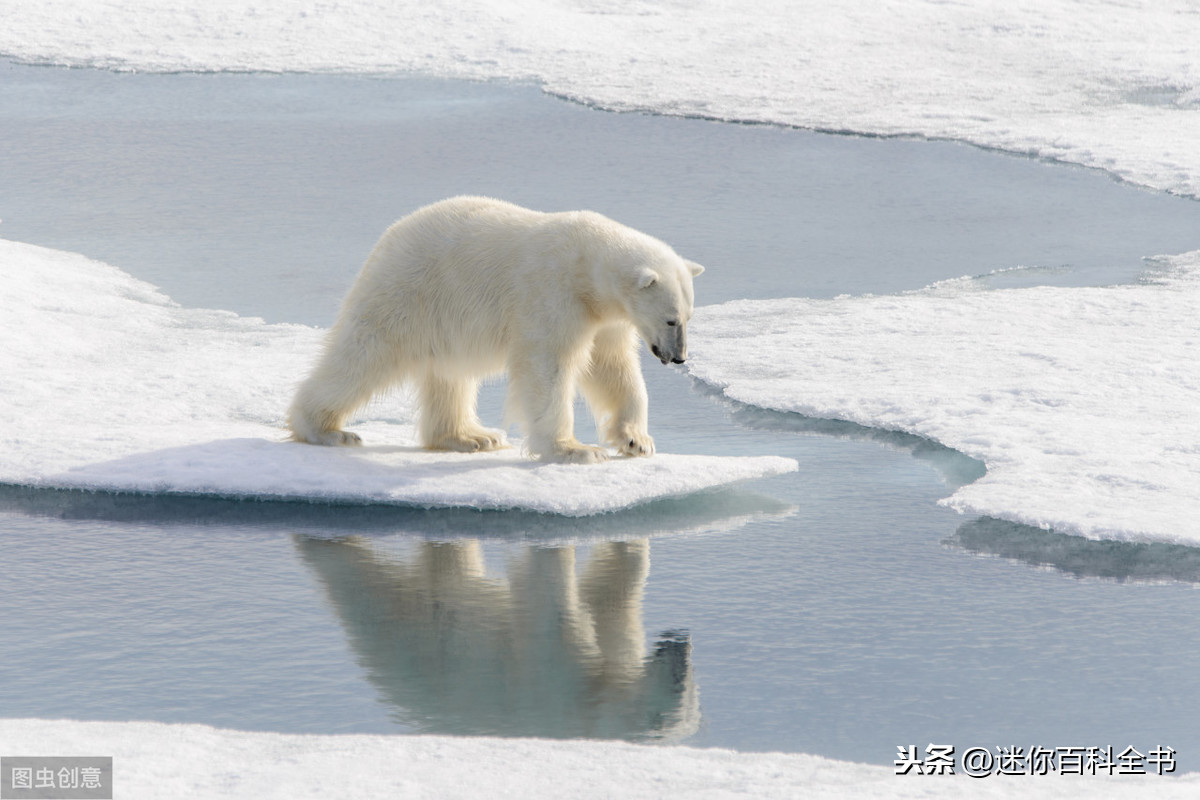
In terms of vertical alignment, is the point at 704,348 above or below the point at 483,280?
below

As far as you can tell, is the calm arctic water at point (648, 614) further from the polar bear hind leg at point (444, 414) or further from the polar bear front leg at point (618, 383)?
the polar bear hind leg at point (444, 414)

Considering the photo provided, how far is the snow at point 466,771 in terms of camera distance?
2.86 m

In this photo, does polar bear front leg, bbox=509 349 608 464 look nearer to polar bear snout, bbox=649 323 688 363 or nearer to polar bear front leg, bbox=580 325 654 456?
polar bear front leg, bbox=580 325 654 456

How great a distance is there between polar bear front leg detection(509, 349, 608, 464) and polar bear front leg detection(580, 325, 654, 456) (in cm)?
15

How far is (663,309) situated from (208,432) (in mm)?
1734

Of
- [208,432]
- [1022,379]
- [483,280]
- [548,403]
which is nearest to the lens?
[548,403]

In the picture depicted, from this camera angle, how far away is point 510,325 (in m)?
4.78

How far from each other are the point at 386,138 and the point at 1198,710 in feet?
28.1

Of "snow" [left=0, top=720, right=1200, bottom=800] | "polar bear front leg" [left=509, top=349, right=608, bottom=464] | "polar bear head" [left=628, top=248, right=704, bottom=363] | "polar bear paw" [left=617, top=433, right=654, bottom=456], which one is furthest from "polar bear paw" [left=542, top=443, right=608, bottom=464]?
"snow" [left=0, top=720, right=1200, bottom=800]

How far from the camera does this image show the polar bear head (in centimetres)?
455

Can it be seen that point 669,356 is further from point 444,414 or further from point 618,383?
point 444,414

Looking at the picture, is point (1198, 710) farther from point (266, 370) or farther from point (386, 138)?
point (386, 138)

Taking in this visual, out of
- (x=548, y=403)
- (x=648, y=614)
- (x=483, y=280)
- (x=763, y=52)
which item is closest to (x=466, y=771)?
(x=648, y=614)

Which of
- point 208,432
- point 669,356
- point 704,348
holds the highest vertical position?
point 669,356
